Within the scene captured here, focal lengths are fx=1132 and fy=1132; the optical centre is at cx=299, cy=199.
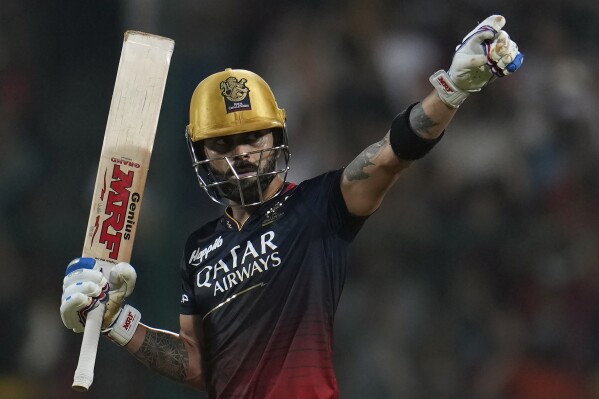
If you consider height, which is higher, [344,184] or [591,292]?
[344,184]

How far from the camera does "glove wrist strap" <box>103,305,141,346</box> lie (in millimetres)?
3975

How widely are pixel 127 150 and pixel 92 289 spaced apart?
571 mm

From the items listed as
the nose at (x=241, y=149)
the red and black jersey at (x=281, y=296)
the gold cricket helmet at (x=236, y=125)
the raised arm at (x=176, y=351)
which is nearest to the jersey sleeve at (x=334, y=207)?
the red and black jersey at (x=281, y=296)

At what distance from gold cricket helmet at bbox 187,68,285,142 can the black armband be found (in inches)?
24.4

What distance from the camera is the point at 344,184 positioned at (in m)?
3.64

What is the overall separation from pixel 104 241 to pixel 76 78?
2.32 m

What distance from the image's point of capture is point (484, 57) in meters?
3.22

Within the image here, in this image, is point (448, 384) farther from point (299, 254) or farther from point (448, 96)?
point (448, 96)

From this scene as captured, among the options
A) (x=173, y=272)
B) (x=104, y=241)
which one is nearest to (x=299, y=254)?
(x=104, y=241)

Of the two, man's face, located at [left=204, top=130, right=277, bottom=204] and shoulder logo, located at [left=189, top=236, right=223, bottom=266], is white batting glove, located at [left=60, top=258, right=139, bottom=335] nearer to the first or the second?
shoulder logo, located at [left=189, top=236, right=223, bottom=266]

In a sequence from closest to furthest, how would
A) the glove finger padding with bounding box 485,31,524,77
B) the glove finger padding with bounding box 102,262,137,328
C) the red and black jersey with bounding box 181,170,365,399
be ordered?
the glove finger padding with bounding box 485,31,524,77 < the red and black jersey with bounding box 181,170,365,399 < the glove finger padding with bounding box 102,262,137,328

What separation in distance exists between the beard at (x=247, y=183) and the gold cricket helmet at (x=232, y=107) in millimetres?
128

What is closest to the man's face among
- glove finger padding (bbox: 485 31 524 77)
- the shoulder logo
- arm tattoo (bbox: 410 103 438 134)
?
the shoulder logo

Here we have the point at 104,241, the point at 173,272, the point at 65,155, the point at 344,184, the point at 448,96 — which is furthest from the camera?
the point at 65,155
